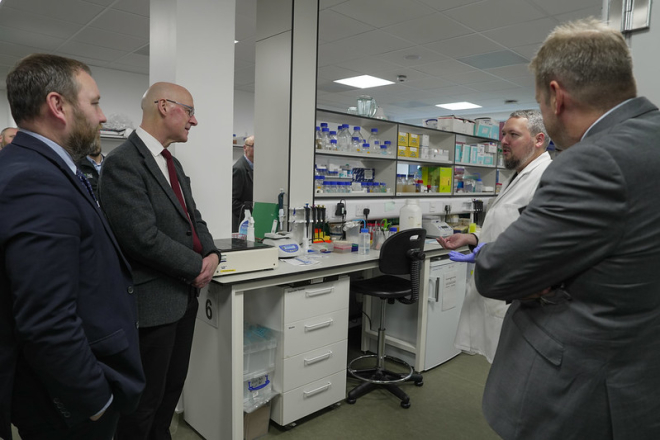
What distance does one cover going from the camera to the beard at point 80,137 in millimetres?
1044

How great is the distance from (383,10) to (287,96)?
1.71 m

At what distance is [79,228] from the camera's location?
926mm

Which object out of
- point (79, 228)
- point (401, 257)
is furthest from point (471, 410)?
point (79, 228)

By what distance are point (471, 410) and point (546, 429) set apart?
1769 mm

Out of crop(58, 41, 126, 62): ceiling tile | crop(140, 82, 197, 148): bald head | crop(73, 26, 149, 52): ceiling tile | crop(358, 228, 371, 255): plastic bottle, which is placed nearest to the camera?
crop(140, 82, 197, 148): bald head

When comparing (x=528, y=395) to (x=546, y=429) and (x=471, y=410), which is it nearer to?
(x=546, y=429)

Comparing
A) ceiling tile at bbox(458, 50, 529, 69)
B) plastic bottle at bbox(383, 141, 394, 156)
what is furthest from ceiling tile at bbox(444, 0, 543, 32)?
plastic bottle at bbox(383, 141, 394, 156)

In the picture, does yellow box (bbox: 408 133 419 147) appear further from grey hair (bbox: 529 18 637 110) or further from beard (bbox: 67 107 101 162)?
beard (bbox: 67 107 101 162)

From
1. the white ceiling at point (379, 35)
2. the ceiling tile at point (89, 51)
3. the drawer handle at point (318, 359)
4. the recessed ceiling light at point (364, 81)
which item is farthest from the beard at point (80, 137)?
the recessed ceiling light at point (364, 81)

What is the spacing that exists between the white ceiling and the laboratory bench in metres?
2.71

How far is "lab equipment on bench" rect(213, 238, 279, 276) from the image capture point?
1933mm

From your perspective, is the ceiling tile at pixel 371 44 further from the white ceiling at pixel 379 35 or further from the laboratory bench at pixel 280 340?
the laboratory bench at pixel 280 340

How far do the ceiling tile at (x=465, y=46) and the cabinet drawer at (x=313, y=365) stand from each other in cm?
374

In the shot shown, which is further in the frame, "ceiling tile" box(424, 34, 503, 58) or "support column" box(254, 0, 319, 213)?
"ceiling tile" box(424, 34, 503, 58)
